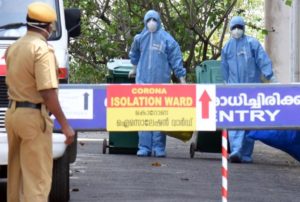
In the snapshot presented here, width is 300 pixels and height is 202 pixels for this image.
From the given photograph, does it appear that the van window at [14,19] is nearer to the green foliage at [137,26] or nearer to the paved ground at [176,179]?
the paved ground at [176,179]

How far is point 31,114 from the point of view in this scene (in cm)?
783

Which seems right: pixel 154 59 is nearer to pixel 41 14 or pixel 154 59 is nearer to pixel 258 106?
pixel 258 106

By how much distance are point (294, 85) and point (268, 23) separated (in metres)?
13.3

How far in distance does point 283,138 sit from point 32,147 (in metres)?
6.99

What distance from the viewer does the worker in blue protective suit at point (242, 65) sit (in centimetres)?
1470

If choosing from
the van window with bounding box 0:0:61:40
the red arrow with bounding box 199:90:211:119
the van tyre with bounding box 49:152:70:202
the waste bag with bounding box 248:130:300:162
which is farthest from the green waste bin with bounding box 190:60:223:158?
the red arrow with bounding box 199:90:211:119

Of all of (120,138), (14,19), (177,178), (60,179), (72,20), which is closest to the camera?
(60,179)

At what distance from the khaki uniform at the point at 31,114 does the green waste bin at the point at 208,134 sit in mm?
7330

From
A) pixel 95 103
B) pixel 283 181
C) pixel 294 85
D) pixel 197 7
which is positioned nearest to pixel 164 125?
pixel 95 103

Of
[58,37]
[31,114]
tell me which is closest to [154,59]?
[58,37]

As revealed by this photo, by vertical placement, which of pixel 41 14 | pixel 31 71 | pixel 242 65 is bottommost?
pixel 242 65

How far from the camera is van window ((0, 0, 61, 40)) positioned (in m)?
10.1

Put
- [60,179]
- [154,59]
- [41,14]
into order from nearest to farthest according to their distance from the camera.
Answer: [41,14], [60,179], [154,59]

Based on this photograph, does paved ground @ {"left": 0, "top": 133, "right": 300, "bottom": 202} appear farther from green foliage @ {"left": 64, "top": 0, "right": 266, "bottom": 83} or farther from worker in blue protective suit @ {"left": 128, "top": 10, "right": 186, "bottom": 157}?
green foliage @ {"left": 64, "top": 0, "right": 266, "bottom": 83}
